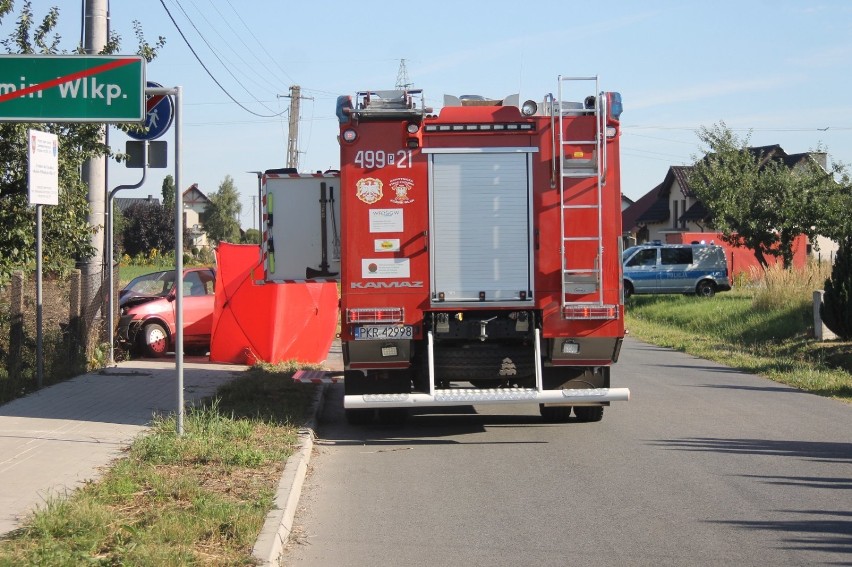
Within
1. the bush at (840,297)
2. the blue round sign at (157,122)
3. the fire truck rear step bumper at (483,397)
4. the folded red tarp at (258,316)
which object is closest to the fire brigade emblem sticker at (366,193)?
the fire truck rear step bumper at (483,397)

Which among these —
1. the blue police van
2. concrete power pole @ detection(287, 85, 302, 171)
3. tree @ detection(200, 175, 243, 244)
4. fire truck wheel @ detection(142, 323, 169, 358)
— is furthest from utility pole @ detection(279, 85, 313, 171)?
tree @ detection(200, 175, 243, 244)

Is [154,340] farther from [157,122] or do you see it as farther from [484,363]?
[484,363]

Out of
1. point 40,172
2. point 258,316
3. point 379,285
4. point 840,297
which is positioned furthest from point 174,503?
point 840,297

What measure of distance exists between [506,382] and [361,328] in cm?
184

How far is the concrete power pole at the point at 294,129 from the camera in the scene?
41688 millimetres

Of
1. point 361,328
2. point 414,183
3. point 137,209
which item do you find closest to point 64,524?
point 361,328

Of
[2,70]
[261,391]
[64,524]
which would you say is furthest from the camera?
[261,391]

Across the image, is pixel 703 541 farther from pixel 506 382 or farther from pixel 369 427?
pixel 369 427

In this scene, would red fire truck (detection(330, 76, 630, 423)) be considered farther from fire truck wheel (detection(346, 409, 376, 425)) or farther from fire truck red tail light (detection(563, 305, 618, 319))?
fire truck wheel (detection(346, 409, 376, 425))

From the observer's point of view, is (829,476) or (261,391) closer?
(829,476)

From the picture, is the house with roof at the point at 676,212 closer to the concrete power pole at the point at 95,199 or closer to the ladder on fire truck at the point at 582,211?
the concrete power pole at the point at 95,199

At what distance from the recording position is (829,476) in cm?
843

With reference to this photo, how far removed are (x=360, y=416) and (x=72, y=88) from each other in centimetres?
455

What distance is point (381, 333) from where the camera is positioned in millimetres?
10250
